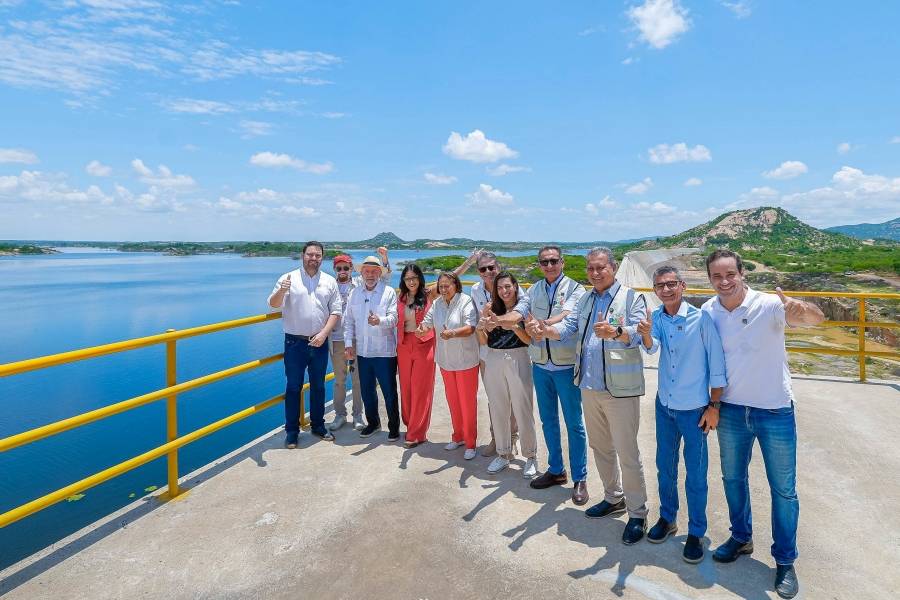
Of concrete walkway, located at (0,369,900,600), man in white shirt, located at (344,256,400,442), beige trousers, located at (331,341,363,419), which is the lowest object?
concrete walkway, located at (0,369,900,600)

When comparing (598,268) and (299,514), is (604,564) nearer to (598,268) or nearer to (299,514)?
(598,268)

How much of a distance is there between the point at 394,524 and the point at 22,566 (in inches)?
83.5

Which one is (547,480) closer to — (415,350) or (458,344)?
(458,344)

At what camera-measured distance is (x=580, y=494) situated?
10.9 feet

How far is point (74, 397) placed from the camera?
13258 mm

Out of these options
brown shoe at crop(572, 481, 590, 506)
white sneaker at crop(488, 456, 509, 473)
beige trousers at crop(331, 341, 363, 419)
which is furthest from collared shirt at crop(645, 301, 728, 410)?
beige trousers at crop(331, 341, 363, 419)

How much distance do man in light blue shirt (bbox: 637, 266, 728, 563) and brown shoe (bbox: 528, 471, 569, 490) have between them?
2.73 ft

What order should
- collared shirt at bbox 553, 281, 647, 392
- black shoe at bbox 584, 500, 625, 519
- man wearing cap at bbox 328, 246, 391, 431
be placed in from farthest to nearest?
man wearing cap at bbox 328, 246, 391, 431 < black shoe at bbox 584, 500, 625, 519 < collared shirt at bbox 553, 281, 647, 392

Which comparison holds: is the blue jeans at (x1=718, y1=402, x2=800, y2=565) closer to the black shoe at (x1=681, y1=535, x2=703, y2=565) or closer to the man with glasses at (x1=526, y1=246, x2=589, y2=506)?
the black shoe at (x1=681, y1=535, x2=703, y2=565)

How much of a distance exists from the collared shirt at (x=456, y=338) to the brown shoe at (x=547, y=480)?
1018mm

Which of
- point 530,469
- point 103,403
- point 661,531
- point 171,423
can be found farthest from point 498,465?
point 103,403

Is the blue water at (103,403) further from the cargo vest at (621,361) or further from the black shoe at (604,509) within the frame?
the cargo vest at (621,361)

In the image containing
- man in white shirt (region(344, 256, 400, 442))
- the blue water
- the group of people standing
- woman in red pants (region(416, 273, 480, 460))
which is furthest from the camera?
the blue water

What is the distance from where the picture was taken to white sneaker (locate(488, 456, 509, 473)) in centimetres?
379
